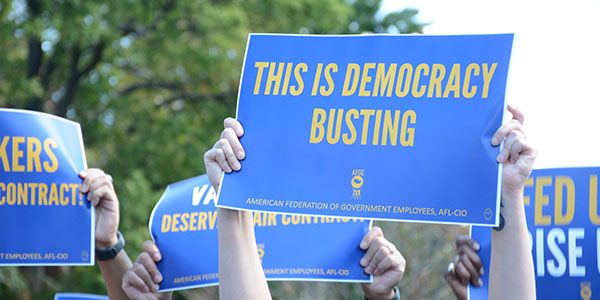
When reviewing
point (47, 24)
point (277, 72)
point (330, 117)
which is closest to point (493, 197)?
point (330, 117)

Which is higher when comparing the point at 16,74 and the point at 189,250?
the point at 16,74

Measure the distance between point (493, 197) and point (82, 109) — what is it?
13.0 metres

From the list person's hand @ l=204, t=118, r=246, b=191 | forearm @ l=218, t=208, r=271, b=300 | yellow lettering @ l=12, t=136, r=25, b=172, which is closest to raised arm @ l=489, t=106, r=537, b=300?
forearm @ l=218, t=208, r=271, b=300

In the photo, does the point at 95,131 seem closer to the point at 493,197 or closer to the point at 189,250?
the point at 189,250

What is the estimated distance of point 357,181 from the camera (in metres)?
3.37

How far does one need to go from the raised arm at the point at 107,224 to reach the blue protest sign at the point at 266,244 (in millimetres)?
170

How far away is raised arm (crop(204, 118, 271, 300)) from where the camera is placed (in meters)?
3.31

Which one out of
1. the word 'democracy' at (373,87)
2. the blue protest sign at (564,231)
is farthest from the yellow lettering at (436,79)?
the blue protest sign at (564,231)

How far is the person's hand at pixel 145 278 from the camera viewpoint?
13.8 feet

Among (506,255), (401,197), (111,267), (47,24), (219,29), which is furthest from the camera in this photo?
(219,29)

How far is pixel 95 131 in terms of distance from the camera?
15.6 m

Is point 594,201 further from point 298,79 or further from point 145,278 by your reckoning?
point 145,278

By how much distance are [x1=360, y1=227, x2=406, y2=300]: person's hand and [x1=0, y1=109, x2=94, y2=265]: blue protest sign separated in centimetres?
112

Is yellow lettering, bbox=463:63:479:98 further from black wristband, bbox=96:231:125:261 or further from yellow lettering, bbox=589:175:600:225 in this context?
black wristband, bbox=96:231:125:261
